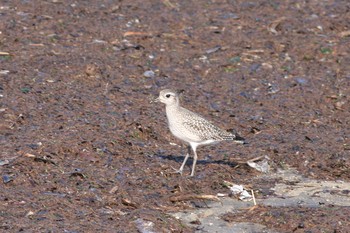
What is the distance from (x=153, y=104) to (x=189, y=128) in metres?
2.22

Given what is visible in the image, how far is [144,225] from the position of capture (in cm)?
868

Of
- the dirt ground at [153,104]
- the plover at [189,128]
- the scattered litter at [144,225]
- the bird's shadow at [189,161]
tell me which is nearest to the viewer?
the scattered litter at [144,225]

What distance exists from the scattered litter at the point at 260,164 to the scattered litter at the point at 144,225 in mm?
2859

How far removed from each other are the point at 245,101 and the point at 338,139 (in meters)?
1.90

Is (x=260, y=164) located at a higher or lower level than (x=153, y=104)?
higher

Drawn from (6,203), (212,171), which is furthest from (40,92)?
(6,203)

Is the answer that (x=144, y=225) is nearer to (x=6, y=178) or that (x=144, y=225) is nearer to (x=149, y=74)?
(x=6, y=178)

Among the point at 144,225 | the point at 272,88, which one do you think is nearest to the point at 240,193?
the point at 144,225

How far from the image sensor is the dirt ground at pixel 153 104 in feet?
30.9

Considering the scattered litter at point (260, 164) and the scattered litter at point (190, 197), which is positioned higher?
the scattered litter at point (190, 197)

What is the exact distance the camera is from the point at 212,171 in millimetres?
11031

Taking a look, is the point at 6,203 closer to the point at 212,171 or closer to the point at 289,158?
the point at 212,171

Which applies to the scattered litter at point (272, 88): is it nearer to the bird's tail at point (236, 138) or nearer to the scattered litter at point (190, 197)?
the bird's tail at point (236, 138)

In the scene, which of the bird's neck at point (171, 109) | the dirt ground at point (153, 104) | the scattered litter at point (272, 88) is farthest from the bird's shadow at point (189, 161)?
the scattered litter at point (272, 88)
